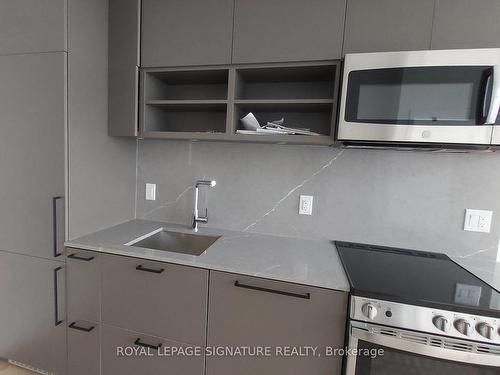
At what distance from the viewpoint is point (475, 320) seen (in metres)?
0.94

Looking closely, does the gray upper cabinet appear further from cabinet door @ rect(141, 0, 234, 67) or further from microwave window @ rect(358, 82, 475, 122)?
microwave window @ rect(358, 82, 475, 122)

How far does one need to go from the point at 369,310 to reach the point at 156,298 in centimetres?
96

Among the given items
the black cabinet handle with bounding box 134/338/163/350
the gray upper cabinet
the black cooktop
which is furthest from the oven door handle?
the gray upper cabinet

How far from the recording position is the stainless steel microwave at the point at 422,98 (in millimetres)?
1060

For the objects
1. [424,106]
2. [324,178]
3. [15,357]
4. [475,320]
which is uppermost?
[424,106]

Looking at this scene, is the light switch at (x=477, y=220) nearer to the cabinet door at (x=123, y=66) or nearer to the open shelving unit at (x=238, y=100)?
the open shelving unit at (x=238, y=100)

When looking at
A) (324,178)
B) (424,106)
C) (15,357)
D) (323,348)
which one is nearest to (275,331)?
(323,348)

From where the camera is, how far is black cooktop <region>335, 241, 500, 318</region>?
0.98 m

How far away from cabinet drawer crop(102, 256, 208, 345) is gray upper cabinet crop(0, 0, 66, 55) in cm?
113

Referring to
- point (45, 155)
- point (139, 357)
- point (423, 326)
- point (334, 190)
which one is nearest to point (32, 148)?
point (45, 155)

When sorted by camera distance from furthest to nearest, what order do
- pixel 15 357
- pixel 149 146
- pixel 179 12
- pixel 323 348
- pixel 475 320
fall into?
pixel 149 146 → pixel 15 357 → pixel 179 12 → pixel 323 348 → pixel 475 320

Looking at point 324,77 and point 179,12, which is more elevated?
point 179,12

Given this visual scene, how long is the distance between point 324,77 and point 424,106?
1.97 feet

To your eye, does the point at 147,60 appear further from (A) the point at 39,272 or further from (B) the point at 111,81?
(A) the point at 39,272
